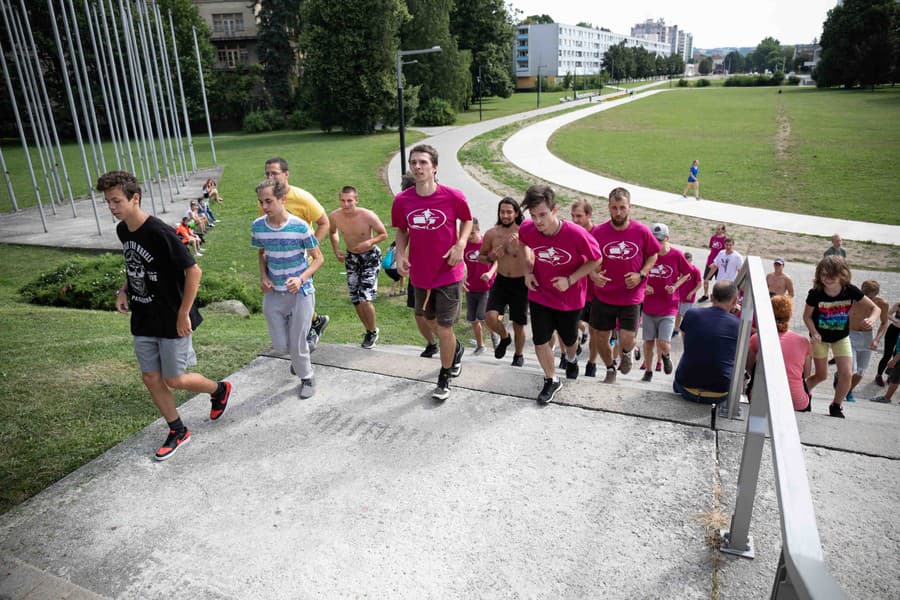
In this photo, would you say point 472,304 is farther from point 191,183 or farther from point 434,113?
point 434,113

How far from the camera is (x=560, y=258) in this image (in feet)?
16.2

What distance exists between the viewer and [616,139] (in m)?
38.6

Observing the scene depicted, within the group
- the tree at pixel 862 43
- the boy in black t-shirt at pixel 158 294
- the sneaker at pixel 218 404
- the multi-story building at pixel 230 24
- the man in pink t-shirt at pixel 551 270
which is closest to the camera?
the boy in black t-shirt at pixel 158 294

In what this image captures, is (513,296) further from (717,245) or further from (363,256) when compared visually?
(717,245)

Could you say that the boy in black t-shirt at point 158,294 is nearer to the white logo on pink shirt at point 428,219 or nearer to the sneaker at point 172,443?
the sneaker at point 172,443

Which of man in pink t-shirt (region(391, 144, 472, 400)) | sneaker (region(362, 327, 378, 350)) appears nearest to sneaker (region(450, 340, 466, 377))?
man in pink t-shirt (region(391, 144, 472, 400))

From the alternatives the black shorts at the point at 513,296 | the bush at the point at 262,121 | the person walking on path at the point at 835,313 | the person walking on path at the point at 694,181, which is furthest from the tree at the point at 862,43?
the black shorts at the point at 513,296

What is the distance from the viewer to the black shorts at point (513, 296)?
6410 mm

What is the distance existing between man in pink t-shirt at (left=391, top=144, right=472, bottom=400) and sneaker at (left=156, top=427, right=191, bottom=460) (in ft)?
6.41

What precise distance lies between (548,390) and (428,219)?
176 centimetres

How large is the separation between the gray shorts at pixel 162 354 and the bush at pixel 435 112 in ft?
150

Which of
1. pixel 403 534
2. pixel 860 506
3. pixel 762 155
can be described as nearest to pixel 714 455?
pixel 860 506

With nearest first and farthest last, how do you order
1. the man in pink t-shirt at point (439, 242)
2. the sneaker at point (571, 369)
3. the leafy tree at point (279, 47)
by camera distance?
the man in pink t-shirt at point (439, 242), the sneaker at point (571, 369), the leafy tree at point (279, 47)

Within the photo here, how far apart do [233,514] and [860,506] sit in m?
3.70
